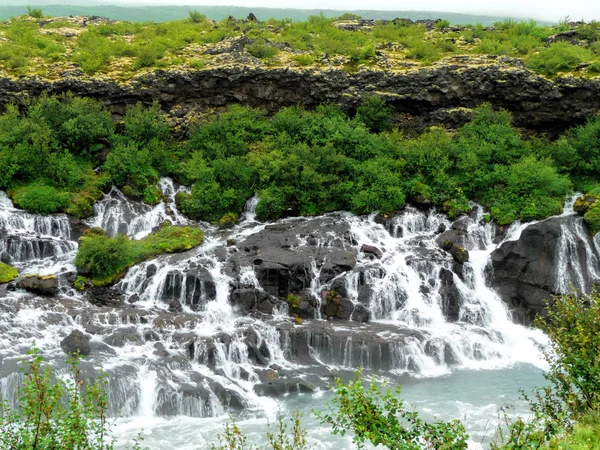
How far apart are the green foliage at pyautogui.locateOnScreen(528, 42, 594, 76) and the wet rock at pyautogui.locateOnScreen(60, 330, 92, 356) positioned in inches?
1083

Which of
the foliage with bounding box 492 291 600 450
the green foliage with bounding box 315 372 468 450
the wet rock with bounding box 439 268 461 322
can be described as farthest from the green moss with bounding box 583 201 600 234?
the green foliage with bounding box 315 372 468 450


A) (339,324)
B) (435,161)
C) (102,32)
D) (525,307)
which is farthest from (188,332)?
(102,32)

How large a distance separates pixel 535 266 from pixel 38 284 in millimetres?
19640

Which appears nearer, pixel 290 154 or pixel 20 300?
pixel 20 300

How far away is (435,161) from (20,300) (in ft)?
65.1

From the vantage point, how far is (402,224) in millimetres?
25250

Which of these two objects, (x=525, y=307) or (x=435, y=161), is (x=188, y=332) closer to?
(x=525, y=307)

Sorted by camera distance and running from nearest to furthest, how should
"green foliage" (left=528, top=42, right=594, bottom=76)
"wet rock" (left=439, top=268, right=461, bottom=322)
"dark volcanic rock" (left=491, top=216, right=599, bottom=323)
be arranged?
"wet rock" (left=439, top=268, right=461, bottom=322)
"dark volcanic rock" (left=491, top=216, right=599, bottom=323)
"green foliage" (left=528, top=42, right=594, bottom=76)

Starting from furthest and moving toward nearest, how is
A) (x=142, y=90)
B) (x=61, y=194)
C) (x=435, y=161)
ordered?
(x=142, y=90), (x=435, y=161), (x=61, y=194)

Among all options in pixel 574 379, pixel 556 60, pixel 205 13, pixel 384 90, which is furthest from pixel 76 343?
pixel 205 13

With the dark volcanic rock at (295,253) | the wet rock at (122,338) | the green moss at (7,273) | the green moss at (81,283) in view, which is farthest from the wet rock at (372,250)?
the green moss at (7,273)

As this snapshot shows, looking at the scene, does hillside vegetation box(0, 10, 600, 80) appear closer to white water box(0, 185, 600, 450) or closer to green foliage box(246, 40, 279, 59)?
green foliage box(246, 40, 279, 59)

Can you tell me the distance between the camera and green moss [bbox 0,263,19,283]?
66.6 ft

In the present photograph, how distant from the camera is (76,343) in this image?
1702 cm
